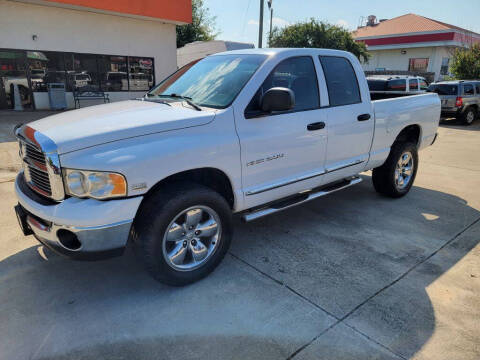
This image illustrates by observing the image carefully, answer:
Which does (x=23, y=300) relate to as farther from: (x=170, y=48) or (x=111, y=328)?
(x=170, y=48)

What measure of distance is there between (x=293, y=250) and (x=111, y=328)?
1.86 m

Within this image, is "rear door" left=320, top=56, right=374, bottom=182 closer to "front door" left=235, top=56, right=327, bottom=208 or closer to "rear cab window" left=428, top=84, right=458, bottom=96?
"front door" left=235, top=56, right=327, bottom=208

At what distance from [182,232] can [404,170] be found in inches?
145

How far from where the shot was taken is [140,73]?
1605 centimetres

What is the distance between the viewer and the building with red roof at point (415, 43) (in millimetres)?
31562

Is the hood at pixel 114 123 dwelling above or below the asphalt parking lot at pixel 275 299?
above

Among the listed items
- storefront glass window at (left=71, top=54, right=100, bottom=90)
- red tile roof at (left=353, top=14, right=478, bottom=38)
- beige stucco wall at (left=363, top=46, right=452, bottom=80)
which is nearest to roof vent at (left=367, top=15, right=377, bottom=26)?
red tile roof at (left=353, top=14, right=478, bottom=38)

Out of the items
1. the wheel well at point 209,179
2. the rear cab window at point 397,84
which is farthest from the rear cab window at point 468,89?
the wheel well at point 209,179

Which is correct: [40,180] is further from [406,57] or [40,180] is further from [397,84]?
[406,57]

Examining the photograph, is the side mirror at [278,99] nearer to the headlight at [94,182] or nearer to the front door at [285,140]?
the front door at [285,140]

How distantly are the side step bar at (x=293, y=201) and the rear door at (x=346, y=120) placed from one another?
0.42 ft

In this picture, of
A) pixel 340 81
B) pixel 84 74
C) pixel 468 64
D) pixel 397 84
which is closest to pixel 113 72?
pixel 84 74

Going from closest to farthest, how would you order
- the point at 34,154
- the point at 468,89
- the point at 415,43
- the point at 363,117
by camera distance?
the point at 34,154 → the point at 363,117 → the point at 468,89 → the point at 415,43

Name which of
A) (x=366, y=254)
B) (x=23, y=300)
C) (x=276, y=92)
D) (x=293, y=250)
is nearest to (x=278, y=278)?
(x=293, y=250)
